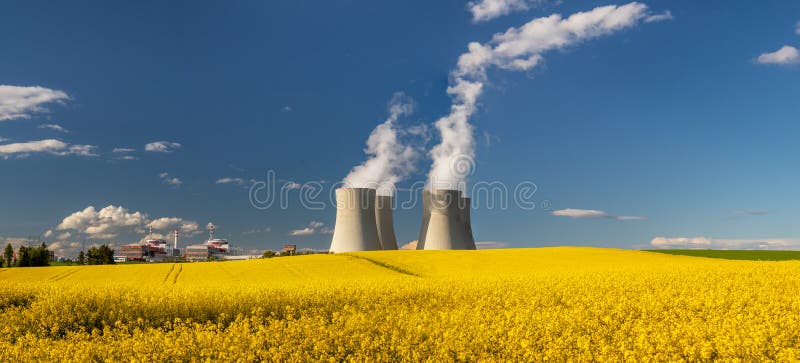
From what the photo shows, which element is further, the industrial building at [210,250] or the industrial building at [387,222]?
the industrial building at [210,250]

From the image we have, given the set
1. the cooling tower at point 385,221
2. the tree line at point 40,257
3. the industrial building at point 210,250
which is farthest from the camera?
the industrial building at point 210,250

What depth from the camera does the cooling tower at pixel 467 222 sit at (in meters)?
48.3

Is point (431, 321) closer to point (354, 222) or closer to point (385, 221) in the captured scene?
point (354, 222)

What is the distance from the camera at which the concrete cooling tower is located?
4719cm

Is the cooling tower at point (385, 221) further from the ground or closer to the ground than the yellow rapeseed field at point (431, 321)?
further from the ground

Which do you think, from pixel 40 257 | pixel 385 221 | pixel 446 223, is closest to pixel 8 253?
pixel 40 257

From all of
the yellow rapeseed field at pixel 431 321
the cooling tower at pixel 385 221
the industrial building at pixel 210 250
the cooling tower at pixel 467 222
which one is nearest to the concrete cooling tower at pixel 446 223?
the cooling tower at pixel 467 222

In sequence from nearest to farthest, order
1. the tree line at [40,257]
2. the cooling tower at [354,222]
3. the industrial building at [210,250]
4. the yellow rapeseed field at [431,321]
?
1. the yellow rapeseed field at [431,321]
2. the cooling tower at [354,222]
3. the tree line at [40,257]
4. the industrial building at [210,250]

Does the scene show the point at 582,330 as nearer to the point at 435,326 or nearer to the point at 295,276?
the point at 435,326

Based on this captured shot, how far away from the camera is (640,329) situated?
7.85 metres

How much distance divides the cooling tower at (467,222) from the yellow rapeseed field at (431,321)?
31.2 m

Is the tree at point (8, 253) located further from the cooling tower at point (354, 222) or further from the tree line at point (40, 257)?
the cooling tower at point (354, 222)

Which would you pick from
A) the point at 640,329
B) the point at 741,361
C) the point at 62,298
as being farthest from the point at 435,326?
the point at 62,298

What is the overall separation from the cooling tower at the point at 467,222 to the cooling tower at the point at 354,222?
8182 mm
